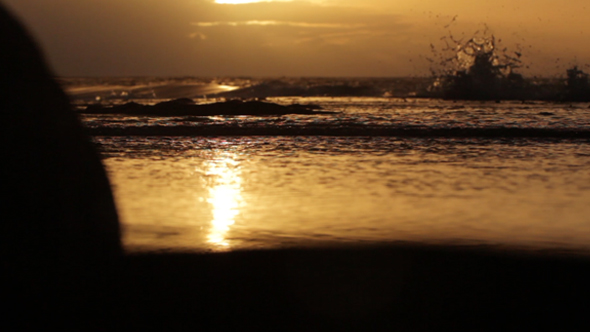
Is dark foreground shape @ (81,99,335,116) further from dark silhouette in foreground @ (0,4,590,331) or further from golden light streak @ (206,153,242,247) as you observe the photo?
dark silhouette in foreground @ (0,4,590,331)

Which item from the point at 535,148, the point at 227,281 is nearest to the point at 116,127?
the point at 535,148

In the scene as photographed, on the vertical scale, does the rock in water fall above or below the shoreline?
above

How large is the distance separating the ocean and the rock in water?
1.13 metres

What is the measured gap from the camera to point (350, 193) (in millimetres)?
6004

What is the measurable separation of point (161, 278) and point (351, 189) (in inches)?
122

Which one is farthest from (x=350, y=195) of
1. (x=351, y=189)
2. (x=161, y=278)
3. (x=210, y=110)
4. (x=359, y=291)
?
(x=210, y=110)

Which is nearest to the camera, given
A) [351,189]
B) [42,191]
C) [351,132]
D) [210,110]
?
[42,191]

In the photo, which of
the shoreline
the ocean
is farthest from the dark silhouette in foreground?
the shoreline

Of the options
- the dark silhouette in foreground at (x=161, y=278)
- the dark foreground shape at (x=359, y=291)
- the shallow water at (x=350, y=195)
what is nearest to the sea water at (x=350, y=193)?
the shallow water at (x=350, y=195)

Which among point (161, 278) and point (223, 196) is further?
point (223, 196)

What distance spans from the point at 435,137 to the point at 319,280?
28.7 feet

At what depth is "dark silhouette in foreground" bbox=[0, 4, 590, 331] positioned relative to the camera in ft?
8.59

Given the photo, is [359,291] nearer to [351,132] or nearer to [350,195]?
[350,195]

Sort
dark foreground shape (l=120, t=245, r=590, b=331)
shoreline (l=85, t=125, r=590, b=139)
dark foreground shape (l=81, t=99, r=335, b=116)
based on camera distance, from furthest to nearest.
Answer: dark foreground shape (l=81, t=99, r=335, b=116), shoreline (l=85, t=125, r=590, b=139), dark foreground shape (l=120, t=245, r=590, b=331)
